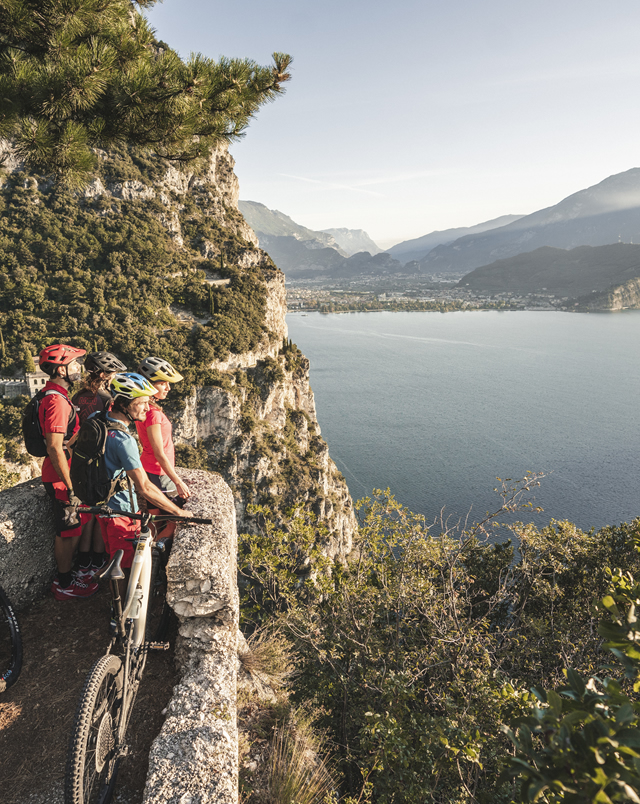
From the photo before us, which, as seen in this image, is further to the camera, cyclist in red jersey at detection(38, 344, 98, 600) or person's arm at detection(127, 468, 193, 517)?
cyclist in red jersey at detection(38, 344, 98, 600)

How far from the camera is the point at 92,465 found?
363cm

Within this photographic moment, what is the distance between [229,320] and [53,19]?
46.0m

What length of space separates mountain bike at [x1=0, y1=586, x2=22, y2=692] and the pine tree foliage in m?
4.21

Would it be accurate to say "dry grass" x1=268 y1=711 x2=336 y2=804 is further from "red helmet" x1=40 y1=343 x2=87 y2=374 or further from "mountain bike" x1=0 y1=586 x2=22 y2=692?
"red helmet" x1=40 y1=343 x2=87 y2=374

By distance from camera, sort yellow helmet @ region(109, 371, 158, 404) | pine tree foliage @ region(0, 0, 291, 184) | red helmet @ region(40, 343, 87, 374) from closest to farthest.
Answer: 1. yellow helmet @ region(109, 371, 158, 404)
2. red helmet @ region(40, 343, 87, 374)
3. pine tree foliage @ region(0, 0, 291, 184)

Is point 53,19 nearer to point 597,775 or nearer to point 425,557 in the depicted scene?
point 597,775

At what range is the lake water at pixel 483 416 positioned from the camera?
4819 centimetres

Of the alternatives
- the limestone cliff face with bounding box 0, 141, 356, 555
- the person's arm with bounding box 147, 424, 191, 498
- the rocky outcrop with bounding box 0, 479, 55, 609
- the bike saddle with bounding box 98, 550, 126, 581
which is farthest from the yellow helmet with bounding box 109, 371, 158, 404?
the limestone cliff face with bounding box 0, 141, 356, 555

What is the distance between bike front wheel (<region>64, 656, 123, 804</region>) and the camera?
93.2 inches

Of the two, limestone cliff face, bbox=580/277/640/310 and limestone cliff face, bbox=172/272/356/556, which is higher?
limestone cliff face, bbox=580/277/640/310

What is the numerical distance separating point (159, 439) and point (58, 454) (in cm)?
97

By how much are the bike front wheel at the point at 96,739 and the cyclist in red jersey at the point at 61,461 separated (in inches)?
64.0

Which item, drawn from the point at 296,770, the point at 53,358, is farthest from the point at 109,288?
the point at 296,770

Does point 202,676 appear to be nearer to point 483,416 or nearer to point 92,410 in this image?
point 92,410
